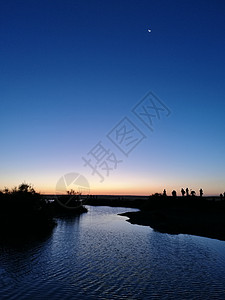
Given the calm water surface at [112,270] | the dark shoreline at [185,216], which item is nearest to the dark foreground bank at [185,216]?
the dark shoreline at [185,216]

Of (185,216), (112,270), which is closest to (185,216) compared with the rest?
(185,216)

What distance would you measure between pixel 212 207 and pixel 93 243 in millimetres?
44135

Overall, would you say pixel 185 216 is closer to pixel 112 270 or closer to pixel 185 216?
pixel 185 216

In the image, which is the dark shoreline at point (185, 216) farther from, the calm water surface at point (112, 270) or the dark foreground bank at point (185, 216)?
the calm water surface at point (112, 270)

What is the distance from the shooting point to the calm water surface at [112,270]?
489 inches

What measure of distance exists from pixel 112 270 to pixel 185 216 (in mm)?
38597

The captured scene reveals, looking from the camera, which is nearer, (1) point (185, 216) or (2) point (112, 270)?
(2) point (112, 270)

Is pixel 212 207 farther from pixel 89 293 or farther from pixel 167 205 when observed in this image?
pixel 89 293

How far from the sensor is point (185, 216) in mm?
51375

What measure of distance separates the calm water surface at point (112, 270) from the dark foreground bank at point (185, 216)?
29.7 feet

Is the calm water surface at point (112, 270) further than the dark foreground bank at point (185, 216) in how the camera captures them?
No

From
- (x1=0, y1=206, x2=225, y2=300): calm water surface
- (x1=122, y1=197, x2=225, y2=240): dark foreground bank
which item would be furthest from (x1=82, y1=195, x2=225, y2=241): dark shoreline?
(x1=0, y1=206, x2=225, y2=300): calm water surface

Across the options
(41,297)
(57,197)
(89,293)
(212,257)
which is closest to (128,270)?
(89,293)

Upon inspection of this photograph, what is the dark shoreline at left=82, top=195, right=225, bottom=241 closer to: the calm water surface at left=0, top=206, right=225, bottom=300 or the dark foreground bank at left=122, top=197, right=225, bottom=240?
the dark foreground bank at left=122, top=197, right=225, bottom=240
